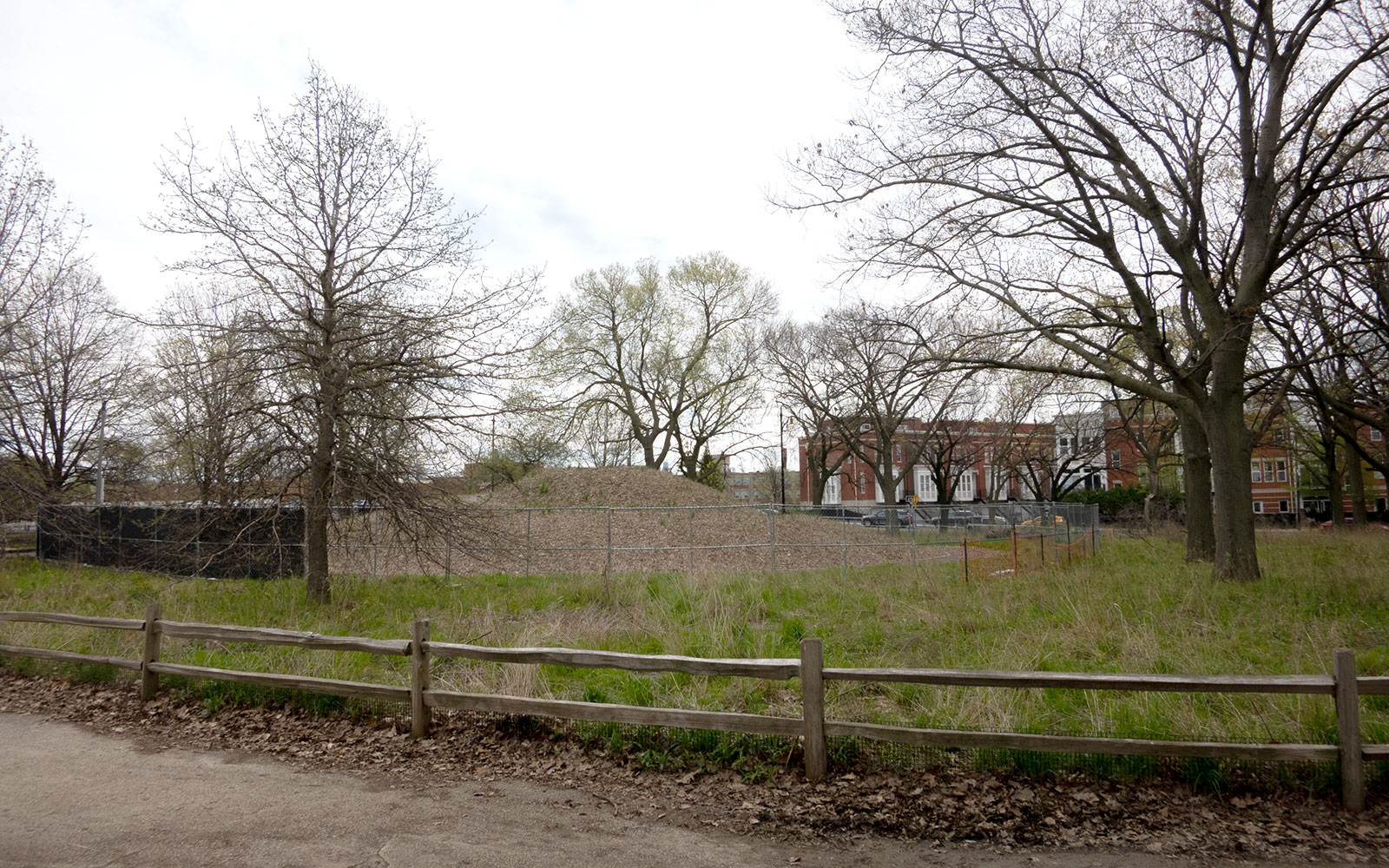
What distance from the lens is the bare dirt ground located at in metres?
4.52

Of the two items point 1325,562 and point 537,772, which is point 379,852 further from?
point 1325,562

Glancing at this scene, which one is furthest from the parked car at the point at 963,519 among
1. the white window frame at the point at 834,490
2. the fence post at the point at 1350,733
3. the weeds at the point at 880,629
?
the white window frame at the point at 834,490

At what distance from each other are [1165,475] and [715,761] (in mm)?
64583

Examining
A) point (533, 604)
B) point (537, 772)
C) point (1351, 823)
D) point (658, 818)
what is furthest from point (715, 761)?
point (533, 604)

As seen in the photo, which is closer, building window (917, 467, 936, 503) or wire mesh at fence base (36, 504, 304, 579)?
wire mesh at fence base (36, 504, 304, 579)

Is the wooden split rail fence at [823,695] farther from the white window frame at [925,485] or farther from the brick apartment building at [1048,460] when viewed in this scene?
the white window frame at [925,485]

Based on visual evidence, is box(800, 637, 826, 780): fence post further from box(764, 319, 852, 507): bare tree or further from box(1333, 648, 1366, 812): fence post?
box(764, 319, 852, 507): bare tree

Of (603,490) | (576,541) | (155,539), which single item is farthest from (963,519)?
(155,539)

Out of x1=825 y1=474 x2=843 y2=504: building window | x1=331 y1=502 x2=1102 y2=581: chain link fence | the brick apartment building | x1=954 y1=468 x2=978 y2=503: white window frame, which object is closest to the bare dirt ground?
x1=331 y1=502 x2=1102 y2=581: chain link fence

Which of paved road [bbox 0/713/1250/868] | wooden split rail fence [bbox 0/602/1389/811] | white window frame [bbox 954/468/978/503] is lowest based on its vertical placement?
paved road [bbox 0/713/1250/868]

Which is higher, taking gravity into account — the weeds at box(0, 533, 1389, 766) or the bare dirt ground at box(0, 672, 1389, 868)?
the weeds at box(0, 533, 1389, 766)

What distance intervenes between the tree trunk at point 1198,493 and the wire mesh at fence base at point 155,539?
1828cm

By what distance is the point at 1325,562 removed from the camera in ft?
55.6

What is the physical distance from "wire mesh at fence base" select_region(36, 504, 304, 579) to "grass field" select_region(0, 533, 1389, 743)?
85cm
